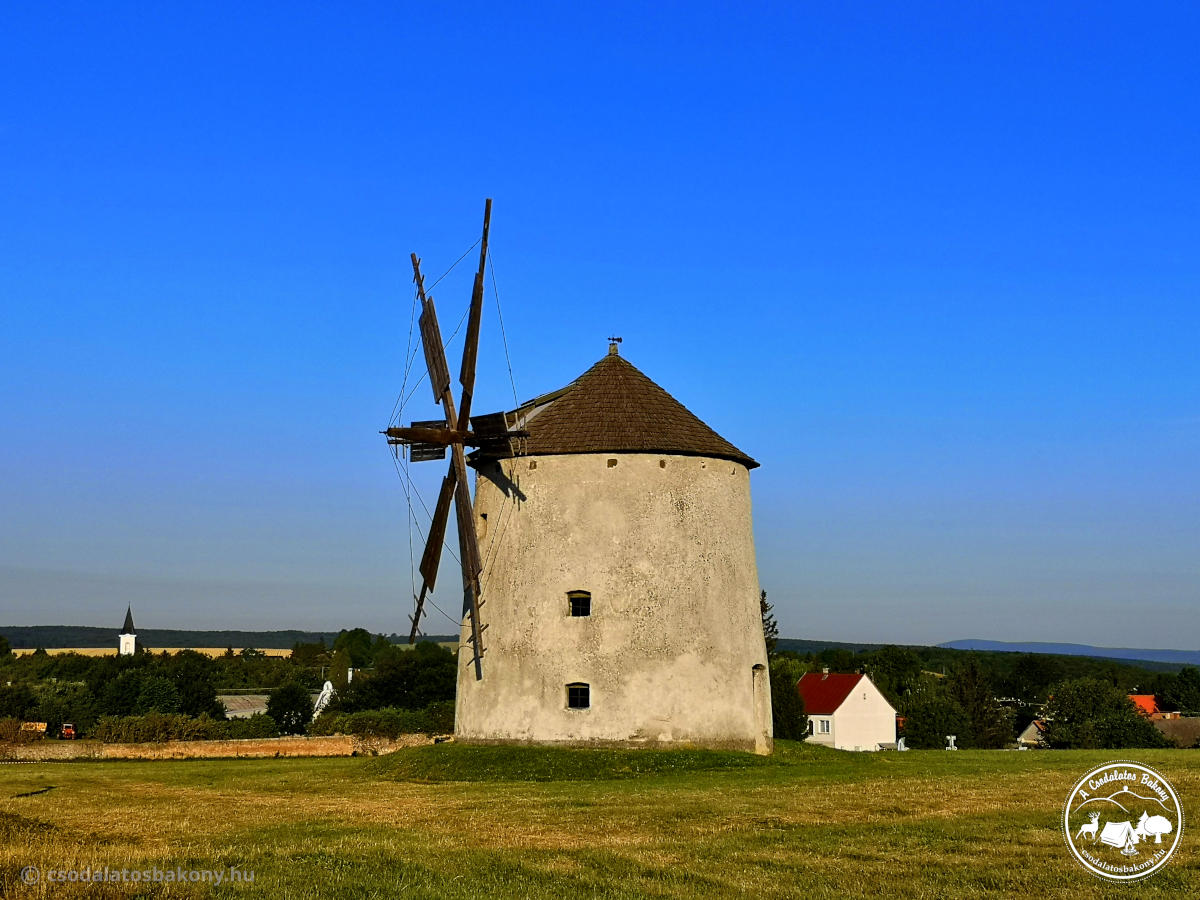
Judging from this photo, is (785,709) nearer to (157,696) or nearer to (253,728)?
(253,728)

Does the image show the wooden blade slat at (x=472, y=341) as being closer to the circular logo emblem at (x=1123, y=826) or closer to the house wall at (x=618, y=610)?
the house wall at (x=618, y=610)

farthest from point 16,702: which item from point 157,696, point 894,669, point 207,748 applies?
point 894,669

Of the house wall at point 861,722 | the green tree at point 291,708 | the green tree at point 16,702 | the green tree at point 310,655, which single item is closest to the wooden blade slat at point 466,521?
the green tree at point 291,708

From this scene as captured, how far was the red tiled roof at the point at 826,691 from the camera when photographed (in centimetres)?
5950

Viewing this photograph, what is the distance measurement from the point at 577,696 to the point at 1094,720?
32.8 m

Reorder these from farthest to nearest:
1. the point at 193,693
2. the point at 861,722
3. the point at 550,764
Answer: the point at 861,722 → the point at 193,693 → the point at 550,764

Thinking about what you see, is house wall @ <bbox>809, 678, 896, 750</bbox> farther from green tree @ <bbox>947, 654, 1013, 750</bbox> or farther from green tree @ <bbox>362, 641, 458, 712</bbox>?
green tree @ <bbox>362, 641, 458, 712</bbox>

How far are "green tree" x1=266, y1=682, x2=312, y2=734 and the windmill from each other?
27336 millimetres

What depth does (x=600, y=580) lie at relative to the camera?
22.9 meters

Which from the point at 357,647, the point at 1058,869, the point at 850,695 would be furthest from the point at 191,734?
the point at 357,647

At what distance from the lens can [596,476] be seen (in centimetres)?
2336

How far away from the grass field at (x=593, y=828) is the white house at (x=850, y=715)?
A: 37.8 m

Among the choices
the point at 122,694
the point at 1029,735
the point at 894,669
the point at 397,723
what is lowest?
the point at 1029,735

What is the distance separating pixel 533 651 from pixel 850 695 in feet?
132
